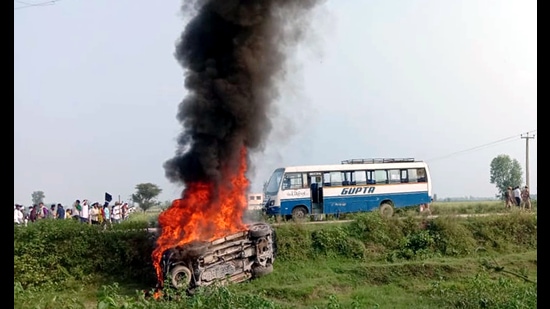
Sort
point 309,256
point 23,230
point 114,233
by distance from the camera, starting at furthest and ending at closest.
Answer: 1. point 309,256
2. point 114,233
3. point 23,230

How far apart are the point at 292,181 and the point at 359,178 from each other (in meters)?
3.58

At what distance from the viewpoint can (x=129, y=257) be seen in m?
16.1

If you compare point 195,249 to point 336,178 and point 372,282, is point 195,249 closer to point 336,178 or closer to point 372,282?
point 372,282

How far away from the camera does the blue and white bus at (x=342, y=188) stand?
24719 mm

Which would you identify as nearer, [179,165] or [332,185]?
[179,165]

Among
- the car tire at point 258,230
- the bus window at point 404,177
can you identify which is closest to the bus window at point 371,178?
the bus window at point 404,177

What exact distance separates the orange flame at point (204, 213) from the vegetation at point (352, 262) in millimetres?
1647

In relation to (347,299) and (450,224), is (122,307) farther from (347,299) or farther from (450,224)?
(450,224)

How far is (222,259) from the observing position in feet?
45.7

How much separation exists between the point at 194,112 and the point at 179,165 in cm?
176

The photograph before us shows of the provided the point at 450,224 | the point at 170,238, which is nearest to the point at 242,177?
the point at 170,238

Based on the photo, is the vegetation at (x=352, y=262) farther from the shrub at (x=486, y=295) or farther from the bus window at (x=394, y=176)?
the bus window at (x=394, y=176)

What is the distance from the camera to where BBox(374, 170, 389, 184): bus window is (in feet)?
84.9
